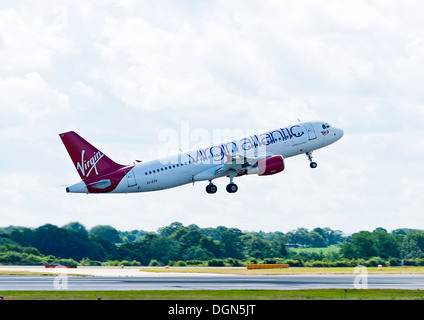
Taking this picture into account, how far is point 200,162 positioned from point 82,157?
14.1 metres

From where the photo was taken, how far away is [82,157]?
322ft

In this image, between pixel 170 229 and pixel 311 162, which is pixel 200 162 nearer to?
pixel 311 162

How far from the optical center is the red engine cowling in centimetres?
10238

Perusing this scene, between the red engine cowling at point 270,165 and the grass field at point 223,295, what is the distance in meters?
30.5

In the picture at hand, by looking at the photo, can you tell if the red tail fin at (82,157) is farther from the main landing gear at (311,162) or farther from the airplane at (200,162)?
the main landing gear at (311,162)

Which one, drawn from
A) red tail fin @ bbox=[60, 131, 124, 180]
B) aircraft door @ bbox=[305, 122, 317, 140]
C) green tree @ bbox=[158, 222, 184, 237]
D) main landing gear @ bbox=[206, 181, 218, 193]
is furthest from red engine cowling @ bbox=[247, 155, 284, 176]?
green tree @ bbox=[158, 222, 184, 237]

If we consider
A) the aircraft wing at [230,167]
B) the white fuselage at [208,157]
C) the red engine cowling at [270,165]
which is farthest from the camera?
the aircraft wing at [230,167]

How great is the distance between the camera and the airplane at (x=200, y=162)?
322ft

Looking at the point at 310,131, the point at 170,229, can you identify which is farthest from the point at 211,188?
the point at 170,229

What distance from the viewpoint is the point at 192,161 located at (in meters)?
101

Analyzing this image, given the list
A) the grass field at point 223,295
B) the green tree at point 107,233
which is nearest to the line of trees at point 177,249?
the green tree at point 107,233

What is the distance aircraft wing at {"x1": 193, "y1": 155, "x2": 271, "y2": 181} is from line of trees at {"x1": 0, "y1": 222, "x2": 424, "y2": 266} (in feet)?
94.7

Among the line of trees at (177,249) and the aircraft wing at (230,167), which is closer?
the aircraft wing at (230,167)
